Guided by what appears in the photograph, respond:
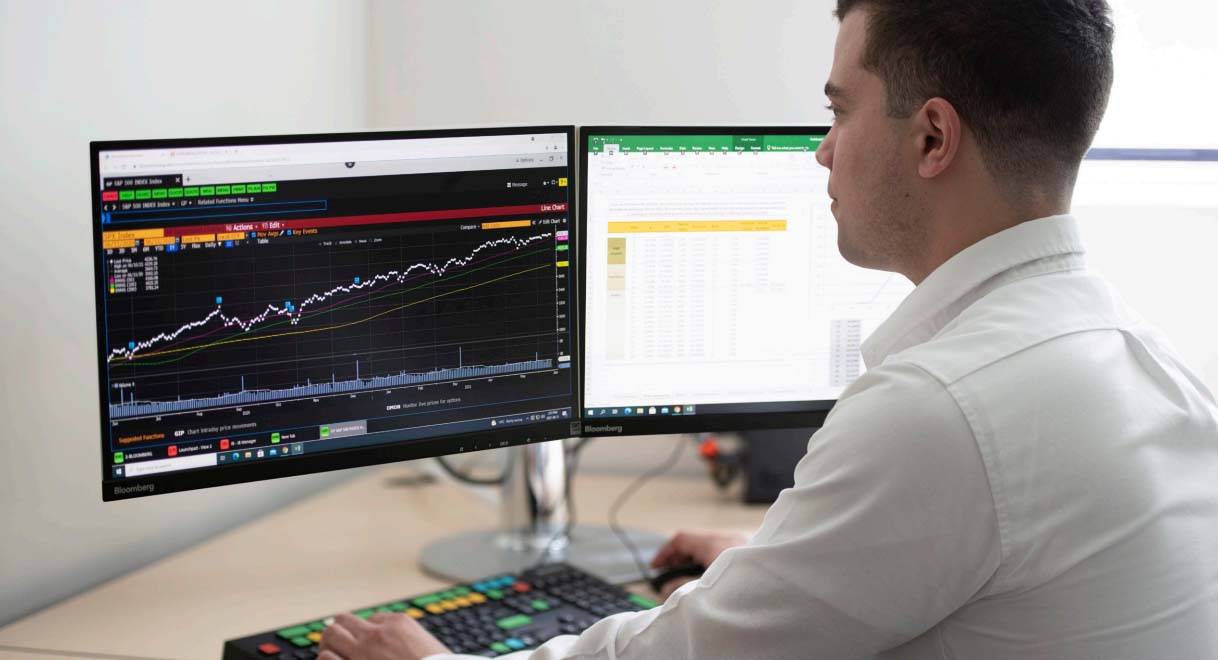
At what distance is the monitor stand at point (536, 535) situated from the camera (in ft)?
5.25

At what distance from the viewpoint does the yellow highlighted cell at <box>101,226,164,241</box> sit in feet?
4.02

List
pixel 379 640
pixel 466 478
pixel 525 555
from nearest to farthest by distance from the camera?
1. pixel 379 640
2. pixel 525 555
3. pixel 466 478

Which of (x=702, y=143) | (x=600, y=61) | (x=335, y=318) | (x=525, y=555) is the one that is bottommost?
(x=525, y=555)

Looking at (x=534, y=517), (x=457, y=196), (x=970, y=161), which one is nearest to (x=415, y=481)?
(x=534, y=517)

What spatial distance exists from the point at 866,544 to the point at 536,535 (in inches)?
33.0

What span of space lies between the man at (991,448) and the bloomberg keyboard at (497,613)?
23 cm

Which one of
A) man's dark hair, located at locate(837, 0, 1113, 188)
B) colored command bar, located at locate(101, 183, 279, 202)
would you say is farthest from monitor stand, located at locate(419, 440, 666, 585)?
man's dark hair, located at locate(837, 0, 1113, 188)

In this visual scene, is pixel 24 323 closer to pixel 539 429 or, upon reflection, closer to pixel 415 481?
pixel 539 429

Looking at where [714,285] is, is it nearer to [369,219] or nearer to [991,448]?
[369,219]

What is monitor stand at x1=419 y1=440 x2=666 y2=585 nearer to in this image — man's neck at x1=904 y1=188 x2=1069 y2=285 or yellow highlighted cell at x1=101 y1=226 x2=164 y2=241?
yellow highlighted cell at x1=101 y1=226 x2=164 y2=241

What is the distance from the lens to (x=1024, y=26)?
1.01 meters

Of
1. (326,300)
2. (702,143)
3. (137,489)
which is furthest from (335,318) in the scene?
(702,143)

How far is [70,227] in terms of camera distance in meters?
1.40

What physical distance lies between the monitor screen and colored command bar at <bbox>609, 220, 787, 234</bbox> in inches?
3.0
